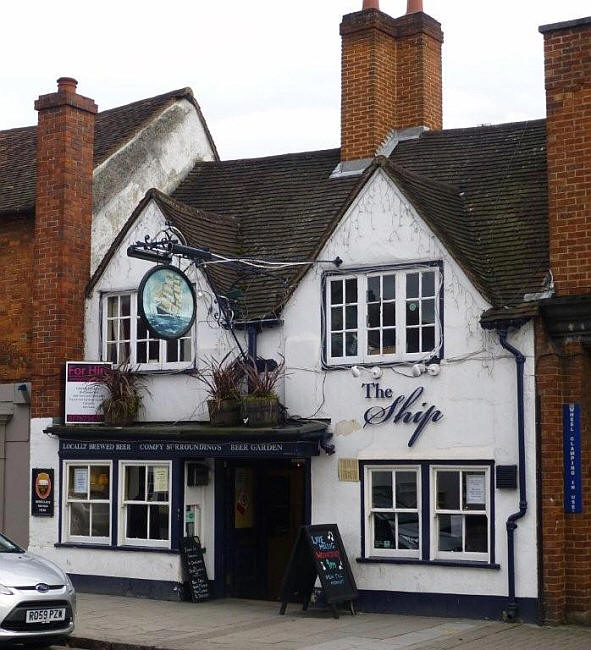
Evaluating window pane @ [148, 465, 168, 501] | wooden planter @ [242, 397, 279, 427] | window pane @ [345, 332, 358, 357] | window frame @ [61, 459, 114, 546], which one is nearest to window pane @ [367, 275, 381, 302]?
window pane @ [345, 332, 358, 357]

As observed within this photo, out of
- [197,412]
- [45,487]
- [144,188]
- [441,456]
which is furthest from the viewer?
[144,188]

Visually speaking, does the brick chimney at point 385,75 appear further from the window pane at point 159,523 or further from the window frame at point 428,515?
the window pane at point 159,523

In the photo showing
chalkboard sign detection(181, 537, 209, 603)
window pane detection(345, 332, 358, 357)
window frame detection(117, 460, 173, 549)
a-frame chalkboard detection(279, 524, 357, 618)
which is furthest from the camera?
window frame detection(117, 460, 173, 549)

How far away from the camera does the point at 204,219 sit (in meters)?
18.4

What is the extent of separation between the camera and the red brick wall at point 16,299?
19.1 meters

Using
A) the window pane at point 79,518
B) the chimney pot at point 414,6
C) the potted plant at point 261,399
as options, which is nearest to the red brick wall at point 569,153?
the potted plant at point 261,399

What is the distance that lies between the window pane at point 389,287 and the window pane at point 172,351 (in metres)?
3.68

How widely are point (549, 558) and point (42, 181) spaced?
33.1 feet

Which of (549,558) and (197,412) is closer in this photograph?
(549,558)

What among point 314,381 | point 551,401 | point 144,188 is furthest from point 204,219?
point 551,401

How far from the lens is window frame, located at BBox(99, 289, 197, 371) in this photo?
1758 cm

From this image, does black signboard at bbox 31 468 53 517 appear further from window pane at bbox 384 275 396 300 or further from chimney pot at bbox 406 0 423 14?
chimney pot at bbox 406 0 423 14

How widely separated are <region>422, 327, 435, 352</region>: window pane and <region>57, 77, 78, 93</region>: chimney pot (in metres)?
7.55

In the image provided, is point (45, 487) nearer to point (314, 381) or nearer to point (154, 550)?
point (154, 550)
